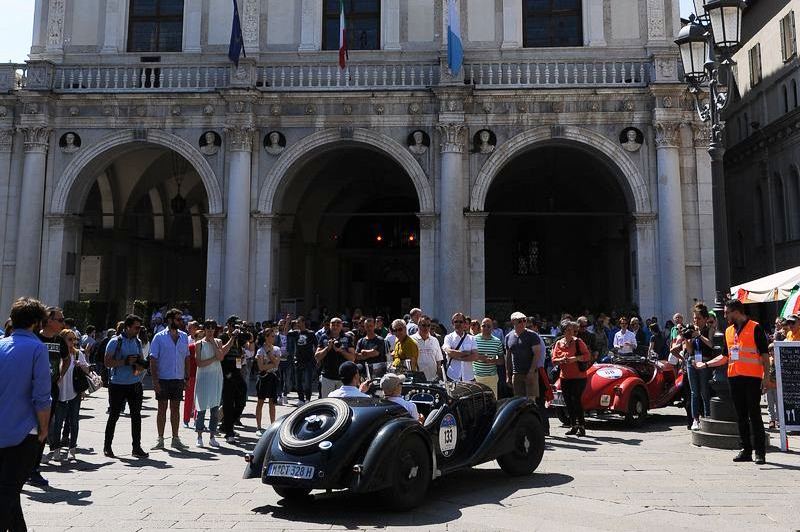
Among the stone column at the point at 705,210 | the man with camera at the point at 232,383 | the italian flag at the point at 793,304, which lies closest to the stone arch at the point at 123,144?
the man with camera at the point at 232,383

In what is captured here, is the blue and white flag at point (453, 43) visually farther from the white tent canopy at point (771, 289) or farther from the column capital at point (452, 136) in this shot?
the white tent canopy at point (771, 289)

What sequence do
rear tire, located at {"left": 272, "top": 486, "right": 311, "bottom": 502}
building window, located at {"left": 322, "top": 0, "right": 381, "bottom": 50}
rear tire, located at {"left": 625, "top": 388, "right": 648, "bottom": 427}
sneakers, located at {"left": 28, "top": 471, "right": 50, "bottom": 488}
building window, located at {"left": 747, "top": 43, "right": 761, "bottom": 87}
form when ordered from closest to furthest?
rear tire, located at {"left": 272, "top": 486, "right": 311, "bottom": 502}, sneakers, located at {"left": 28, "top": 471, "right": 50, "bottom": 488}, rear tire, located at {"left": 625, "top": 388, "right": 648, "bottom": 427}, building window, located at {"left": 322, "top": 0, "right": 381, "bottom": 50}, building window, located at {"left": 747, "top": 43, "right": 761, "bottom": 87}

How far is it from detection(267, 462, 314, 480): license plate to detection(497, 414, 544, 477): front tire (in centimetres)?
256

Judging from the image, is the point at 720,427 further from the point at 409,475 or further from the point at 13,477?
the point at 13,477

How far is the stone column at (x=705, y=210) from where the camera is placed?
19.6 metres

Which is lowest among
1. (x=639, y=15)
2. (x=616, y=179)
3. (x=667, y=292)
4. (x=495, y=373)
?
(x=495, y=373)

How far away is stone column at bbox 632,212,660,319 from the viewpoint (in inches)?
778

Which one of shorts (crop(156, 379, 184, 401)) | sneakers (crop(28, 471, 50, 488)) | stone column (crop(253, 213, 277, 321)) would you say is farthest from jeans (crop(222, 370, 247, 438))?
stone column (crop(253, 213, 277, 321))

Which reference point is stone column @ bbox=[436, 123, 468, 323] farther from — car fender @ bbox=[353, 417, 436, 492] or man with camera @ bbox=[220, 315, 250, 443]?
car fender @ bbox=[353, 417, 436, 492]

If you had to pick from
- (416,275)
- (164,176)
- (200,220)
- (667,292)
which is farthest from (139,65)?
(667,292)

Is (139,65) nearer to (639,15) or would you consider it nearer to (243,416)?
(243,416)

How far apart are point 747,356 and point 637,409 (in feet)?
11.7

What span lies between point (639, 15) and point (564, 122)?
5.27 meters

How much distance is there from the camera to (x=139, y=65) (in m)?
21.1
